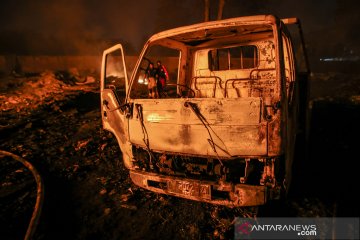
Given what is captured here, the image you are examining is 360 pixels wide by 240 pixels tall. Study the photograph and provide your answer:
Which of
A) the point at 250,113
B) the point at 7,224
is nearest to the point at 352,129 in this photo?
the point at 250,113

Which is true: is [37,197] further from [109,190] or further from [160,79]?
[160,79]

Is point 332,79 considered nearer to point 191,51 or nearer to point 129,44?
point 191,51

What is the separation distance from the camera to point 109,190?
159 inches

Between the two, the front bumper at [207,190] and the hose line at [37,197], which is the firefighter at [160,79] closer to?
the front bumper at [207,190]

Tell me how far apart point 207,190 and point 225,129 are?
714 mm

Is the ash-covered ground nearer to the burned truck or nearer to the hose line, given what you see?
the hose line

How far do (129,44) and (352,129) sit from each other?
30.1m

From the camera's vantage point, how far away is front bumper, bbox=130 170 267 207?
2.51 m

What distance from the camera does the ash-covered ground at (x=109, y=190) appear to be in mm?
3066
